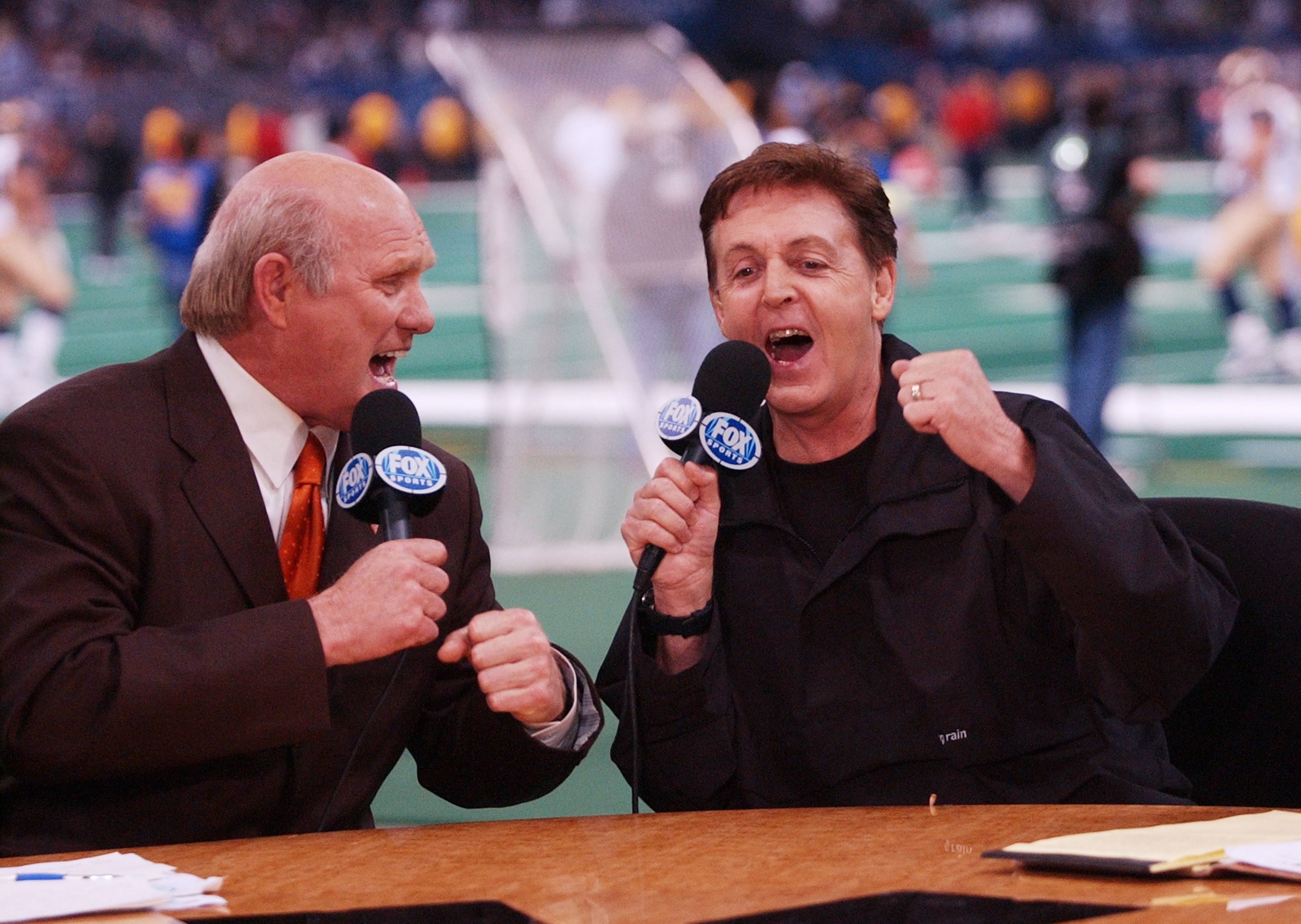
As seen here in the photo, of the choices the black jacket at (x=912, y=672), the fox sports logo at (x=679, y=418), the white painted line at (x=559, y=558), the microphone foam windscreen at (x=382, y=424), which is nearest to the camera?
the microphone foam windscreen at (x=382, y=424)

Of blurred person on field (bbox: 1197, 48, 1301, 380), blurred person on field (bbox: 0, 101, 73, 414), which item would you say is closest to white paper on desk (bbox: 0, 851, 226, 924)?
blurred person on field (bbox: 0, 101, 73, 414)

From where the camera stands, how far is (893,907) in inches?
69.9

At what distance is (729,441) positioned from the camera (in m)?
2.46

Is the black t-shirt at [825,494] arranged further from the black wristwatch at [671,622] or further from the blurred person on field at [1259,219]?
the blurred person on field at [1259,219]

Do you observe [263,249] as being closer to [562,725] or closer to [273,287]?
[273,287]

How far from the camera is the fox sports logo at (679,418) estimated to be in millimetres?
2436

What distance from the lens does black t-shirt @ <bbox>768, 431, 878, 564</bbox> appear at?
9.09 feet

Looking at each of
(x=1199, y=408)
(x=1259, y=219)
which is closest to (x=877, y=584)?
(x=1199, y=408)

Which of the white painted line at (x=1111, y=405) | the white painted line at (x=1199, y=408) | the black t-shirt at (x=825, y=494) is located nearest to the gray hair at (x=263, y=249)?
the black t-shirt at (x=825, y=494)

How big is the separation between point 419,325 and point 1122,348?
776 cm

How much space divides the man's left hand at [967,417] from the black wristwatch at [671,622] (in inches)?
18.1

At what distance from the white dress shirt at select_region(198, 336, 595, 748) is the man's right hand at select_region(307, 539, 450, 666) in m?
0.33

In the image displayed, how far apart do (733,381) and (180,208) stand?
1263cm

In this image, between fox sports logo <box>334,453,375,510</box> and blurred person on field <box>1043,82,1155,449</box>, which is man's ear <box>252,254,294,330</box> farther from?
blurred person on field <box>1043,82,1155,449</box>
